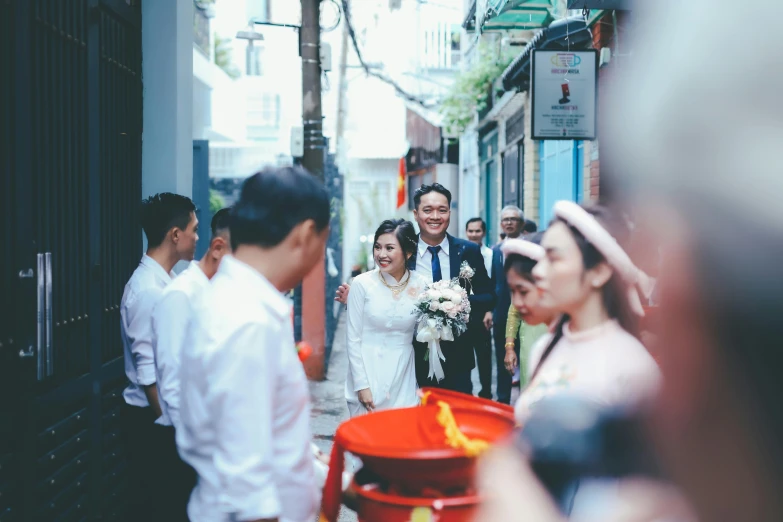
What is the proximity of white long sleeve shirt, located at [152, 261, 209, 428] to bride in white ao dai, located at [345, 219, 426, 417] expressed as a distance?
5.42 feet

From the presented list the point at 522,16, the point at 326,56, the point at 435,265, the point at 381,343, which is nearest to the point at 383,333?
the point at 381,343

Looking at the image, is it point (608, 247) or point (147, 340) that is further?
point (147, 340)

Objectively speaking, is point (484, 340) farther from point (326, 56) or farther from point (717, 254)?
point (717, 254)

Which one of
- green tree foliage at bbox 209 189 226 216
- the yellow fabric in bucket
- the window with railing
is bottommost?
the yellow fabric in bucket

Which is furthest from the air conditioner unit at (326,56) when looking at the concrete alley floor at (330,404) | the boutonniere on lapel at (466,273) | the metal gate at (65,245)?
the boutonniere on lapel at (466,273)

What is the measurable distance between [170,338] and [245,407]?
1.48 metres

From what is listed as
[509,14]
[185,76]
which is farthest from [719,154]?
[509,14]

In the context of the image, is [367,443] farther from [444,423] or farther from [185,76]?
[185,76]

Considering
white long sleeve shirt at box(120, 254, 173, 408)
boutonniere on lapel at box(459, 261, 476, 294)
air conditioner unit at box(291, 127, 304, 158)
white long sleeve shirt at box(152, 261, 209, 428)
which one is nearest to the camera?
white long sleeve shirt at box(152, 261, 209, 428)

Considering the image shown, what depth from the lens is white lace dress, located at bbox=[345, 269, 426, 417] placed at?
198 inches

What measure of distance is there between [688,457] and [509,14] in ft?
29.5

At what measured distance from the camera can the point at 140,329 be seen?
13.2 feet

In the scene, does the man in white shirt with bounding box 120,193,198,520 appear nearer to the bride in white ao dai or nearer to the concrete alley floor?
the bride in white ao dai

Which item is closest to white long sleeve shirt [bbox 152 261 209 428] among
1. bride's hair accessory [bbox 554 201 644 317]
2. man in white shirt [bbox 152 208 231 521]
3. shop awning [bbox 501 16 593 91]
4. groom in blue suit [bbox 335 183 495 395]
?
man in white shirt [bbox 152 208 231 521]
